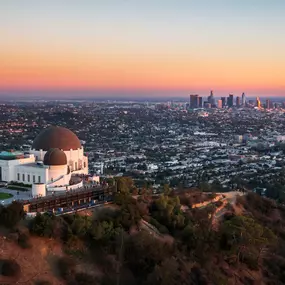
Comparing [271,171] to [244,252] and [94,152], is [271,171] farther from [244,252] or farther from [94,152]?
A: [244,252]

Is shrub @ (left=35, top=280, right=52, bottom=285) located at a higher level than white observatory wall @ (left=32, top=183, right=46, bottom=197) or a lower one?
lower

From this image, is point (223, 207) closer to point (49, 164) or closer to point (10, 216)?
point (49, 164)

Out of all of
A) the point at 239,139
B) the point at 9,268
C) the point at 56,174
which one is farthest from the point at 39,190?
the point at 239,139

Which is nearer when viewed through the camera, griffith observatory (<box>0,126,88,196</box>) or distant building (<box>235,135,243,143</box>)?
griffith observatory (<box>0,126,88,196</box>)

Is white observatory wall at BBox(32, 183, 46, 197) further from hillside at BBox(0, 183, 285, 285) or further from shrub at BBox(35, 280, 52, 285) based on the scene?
shrub at BBox(35, 280, 52, 285)

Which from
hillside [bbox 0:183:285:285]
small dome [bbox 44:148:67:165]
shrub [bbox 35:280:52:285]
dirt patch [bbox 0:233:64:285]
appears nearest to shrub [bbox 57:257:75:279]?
hillside [bbox 0:183:285:285]

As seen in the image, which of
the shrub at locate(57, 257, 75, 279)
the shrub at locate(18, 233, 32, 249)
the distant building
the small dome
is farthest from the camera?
the distant building
